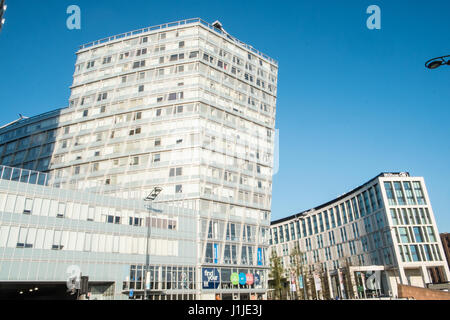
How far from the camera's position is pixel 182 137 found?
5975 centimetres

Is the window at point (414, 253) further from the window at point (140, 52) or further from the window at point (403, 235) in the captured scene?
the window at point (140, 52)

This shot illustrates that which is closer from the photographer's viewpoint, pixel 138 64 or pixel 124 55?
pixel 138 64

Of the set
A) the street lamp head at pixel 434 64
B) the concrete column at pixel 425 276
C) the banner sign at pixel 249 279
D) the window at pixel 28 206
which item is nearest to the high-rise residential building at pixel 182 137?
the banner sign at pixel 249 279

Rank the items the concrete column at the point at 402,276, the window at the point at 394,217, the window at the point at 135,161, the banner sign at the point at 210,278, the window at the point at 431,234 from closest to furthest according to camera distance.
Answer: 1. the banner sign at the point at 210,278
2. the window at the point at 135,161
3. the concrete column at the point at 402,276
4. the window at the point at 431,234
5. the window at the point at 394,217

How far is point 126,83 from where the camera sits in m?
66.0

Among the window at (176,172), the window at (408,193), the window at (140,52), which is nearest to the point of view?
the window at (176,172)

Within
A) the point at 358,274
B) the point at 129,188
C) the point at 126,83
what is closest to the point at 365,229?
the point at 358,274

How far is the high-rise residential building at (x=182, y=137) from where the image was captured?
56.4 m

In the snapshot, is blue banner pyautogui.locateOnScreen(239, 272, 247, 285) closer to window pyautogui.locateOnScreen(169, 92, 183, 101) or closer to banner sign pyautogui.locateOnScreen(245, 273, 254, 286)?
banner sign pyautogui.locateOnScreen(245, 273, 254, 286)

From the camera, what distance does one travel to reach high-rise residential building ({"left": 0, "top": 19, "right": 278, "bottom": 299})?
185ft

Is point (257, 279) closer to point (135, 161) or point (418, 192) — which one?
point (135, 161)

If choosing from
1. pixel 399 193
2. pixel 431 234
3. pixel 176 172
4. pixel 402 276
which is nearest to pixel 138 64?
pixel 176 172
